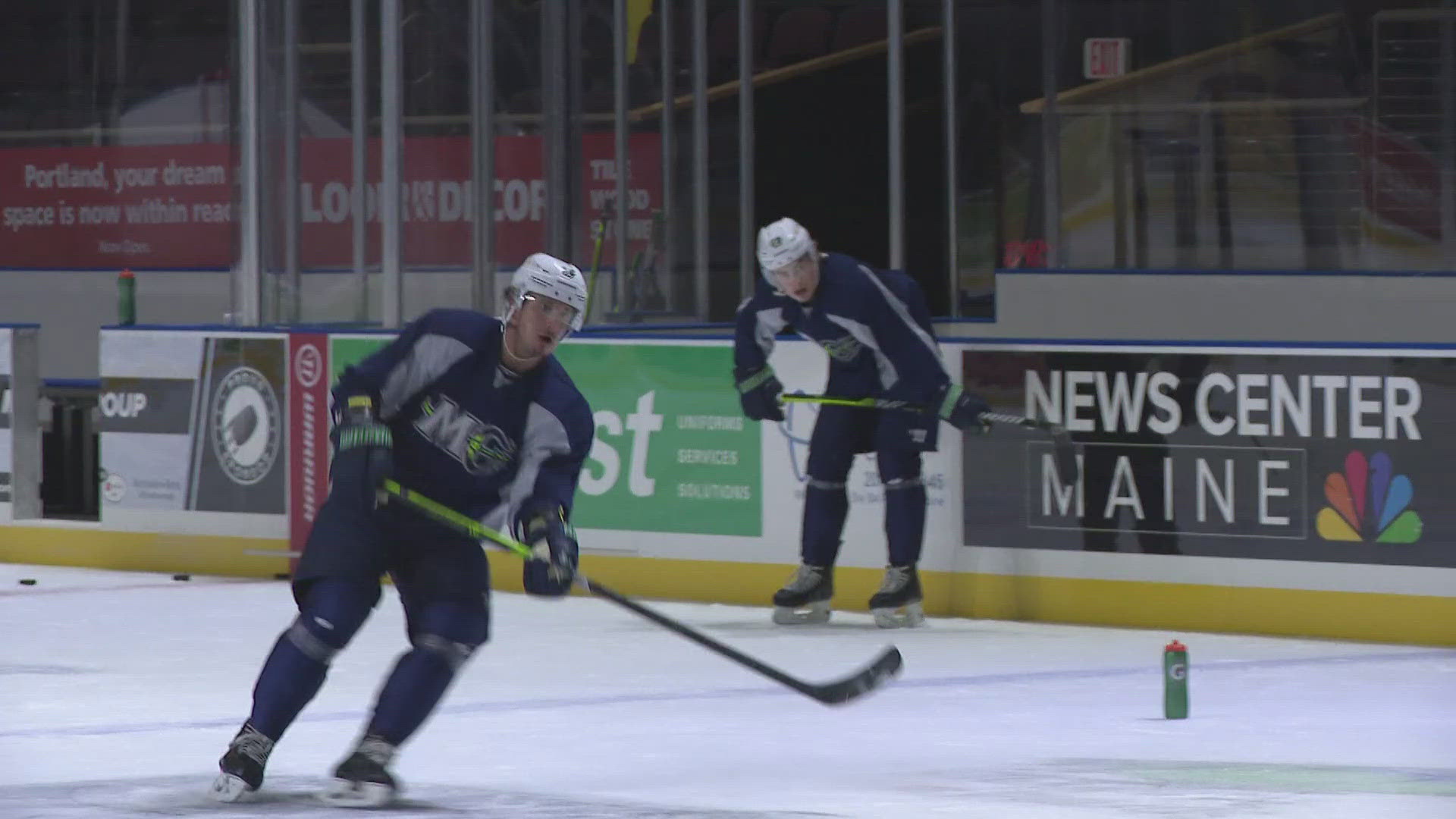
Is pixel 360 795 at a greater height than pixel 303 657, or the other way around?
pixel 303 657

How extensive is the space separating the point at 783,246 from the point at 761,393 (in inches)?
21.7

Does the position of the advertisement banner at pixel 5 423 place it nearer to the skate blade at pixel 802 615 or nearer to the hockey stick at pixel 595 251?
the hockey stick at pixel 595 251

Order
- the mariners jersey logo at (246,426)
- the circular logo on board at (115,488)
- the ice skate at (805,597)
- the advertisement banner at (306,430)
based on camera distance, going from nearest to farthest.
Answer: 1. the ice skate at (805,597)
2. the advertisement banner at (306,430)
3. the mariners jersey logo at (246,426)
4. the circular logo on board at (115,488)

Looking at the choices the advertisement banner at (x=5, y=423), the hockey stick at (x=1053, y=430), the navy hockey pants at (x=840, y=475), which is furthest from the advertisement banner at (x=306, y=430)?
the hockey stick at (x=1053, y=430)

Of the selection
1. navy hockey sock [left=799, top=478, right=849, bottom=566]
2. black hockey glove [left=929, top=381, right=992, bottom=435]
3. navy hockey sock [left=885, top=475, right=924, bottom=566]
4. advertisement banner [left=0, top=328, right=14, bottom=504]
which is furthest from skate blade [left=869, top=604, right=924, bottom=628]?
advertisement banner [left=0, top=328, right=14, bottom=504]

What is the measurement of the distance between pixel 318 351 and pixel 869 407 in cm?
262

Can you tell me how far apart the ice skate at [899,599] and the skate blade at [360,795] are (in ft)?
12.1

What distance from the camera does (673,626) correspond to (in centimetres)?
623

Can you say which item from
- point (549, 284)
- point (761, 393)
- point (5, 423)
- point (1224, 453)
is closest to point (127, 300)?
point (5, 423)

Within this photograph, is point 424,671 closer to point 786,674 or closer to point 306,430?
point 786,674

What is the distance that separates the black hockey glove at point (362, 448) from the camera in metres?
5.69

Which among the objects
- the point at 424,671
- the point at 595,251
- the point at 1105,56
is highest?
the point at 1105,56

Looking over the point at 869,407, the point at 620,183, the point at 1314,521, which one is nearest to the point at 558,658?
the point at 869,407

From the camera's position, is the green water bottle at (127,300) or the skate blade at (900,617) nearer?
the skate blade at (900,617)
